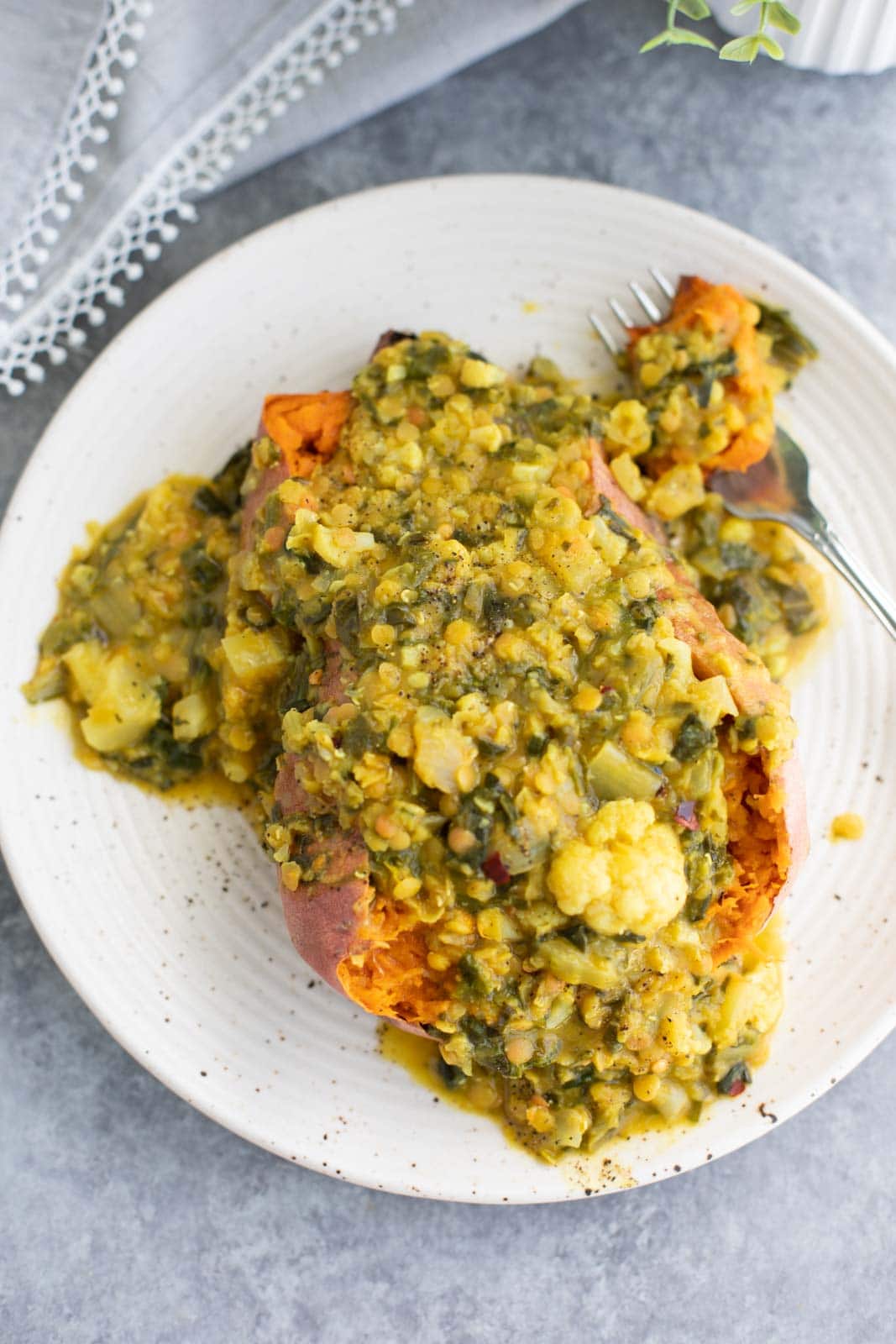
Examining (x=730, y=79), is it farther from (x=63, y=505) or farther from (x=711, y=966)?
(x=711, y=966)

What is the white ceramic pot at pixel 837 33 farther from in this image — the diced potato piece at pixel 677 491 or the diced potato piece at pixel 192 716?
the diced potato piece at pixel 192 716

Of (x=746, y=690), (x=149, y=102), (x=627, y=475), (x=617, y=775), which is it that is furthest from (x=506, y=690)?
(x=149, y=102)

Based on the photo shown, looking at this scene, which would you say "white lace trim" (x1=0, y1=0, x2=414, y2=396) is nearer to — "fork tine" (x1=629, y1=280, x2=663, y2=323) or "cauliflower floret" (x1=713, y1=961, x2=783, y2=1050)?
"fork tine" (x1=629, y1=280, x2=663, y2=323)

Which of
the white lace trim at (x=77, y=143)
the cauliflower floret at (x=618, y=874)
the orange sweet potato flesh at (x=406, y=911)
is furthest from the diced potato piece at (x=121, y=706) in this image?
the cauliflower floret at (x=618, y=874)

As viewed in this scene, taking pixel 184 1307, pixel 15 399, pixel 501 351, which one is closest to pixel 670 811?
pixel 501 351

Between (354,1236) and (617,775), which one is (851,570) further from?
(354,1236)

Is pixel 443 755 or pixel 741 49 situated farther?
pixel 741 49

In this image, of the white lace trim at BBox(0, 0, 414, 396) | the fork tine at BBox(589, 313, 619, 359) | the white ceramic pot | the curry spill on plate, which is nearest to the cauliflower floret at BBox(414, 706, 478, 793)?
the curry spill on plate
